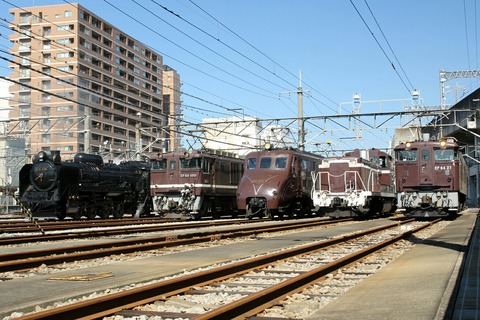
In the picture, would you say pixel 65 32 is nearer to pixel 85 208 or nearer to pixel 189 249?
pixel 85 208

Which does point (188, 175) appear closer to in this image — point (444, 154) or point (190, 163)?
point (190, 163)

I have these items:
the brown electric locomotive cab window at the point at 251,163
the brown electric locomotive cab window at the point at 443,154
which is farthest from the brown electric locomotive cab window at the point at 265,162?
the brown electric locomotive cab window at the point at 443,154

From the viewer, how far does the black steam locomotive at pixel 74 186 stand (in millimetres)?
26922

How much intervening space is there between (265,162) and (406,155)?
6.92m

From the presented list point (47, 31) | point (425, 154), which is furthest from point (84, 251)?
point (47, 31)

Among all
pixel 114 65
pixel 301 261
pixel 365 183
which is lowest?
pixel 301 261

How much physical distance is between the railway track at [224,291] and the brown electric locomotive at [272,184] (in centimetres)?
1422

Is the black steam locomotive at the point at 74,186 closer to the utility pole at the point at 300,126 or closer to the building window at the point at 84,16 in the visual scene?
the utility pole at the point at 300,126

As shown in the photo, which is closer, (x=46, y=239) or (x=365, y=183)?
(x=46, y=239)

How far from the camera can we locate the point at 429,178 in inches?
1043

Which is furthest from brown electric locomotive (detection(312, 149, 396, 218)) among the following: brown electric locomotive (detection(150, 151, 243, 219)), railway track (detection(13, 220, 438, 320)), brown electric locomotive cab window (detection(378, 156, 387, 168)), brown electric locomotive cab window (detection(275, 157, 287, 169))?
railway track (detection(13, 220, 438, 320))

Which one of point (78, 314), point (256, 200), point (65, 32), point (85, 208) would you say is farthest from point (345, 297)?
point (65, 32)

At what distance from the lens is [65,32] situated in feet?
318

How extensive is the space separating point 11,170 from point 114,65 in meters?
58.4
